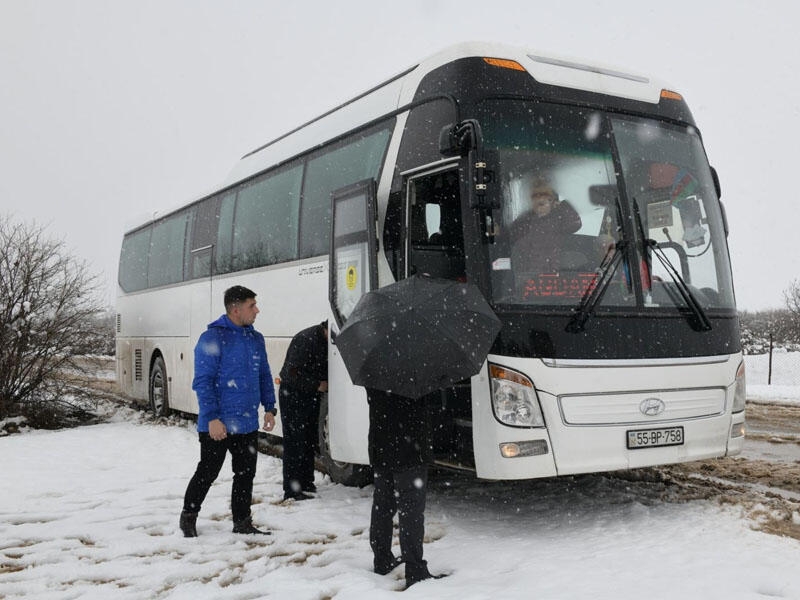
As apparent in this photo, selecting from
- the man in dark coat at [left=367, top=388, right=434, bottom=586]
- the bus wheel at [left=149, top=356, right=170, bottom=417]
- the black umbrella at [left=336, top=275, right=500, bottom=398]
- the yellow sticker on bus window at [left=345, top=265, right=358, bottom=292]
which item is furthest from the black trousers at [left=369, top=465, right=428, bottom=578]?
the bus wheel at [left=149, top=356, right=170, bottom=417]

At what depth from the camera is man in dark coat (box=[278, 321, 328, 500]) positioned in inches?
294

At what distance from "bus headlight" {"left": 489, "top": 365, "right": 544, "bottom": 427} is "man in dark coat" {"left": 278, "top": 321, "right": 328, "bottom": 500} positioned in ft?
7.56

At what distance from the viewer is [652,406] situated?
19.5 feet

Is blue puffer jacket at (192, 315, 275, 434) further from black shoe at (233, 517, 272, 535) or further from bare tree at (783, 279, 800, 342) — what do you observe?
bare tree at (783, 279, 800, 342)

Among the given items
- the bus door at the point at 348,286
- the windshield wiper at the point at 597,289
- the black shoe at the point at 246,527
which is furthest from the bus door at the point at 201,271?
the windshield wiper at the point at 597,289

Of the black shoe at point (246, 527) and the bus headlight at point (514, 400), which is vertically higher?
the bus headlight at point (514, 400)

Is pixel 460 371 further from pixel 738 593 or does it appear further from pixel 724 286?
pixel 724 286

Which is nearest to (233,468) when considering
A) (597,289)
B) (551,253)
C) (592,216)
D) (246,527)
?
(246,527)

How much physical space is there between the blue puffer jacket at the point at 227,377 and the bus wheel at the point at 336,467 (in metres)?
1.76

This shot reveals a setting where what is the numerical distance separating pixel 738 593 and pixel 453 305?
2.21 m

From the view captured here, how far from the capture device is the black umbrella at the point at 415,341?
4504mm

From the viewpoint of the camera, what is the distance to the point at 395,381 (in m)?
4.51

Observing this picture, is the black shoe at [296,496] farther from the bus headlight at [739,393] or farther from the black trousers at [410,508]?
the bus headlight at [739,393]

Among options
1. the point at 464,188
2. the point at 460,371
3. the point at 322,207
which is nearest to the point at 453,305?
the point at 460,371
